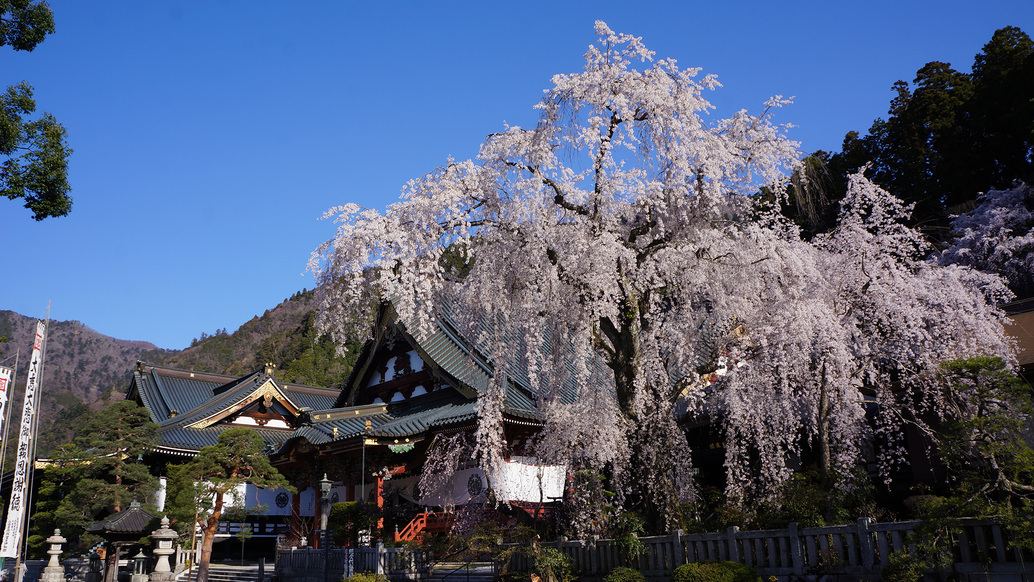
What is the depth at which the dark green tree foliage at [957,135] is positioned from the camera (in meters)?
29.7

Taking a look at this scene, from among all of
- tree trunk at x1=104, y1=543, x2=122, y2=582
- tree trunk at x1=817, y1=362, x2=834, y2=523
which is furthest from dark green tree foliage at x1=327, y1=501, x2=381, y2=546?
tree trunk at x1=817, y1=362, x2=834, y2=523

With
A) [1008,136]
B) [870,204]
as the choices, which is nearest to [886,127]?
[1008,136]

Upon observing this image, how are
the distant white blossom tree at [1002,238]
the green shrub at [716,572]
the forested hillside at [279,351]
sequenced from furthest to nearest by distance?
1. the forested hillside at [279,351]
2. the distant white blossom tree at [1002,238]
3. the green shrub at [716,572]

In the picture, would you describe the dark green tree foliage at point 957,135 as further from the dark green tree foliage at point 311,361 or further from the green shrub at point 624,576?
the dark green tree foliage at point 311,361

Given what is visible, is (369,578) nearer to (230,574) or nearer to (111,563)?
(111,563)

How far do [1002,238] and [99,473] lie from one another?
104 ft

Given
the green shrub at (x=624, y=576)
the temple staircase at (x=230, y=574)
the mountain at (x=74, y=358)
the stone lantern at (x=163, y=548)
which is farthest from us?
the mountain at (x=74, y=358)

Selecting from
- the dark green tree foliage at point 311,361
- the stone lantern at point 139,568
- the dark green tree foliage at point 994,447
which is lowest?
the stone lantern at point 139,568

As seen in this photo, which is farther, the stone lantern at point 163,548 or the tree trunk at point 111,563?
the tree trunk at point 111,563

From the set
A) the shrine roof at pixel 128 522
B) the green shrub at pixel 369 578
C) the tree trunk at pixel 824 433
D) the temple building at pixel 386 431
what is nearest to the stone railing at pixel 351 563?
the green shrub at pixel 369 578

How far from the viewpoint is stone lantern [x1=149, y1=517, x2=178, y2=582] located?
18.5 m

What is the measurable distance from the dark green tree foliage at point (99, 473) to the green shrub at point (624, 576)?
16.8 meters

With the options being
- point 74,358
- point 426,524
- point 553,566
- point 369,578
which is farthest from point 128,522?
point 74,358

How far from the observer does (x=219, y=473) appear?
18.8 m
